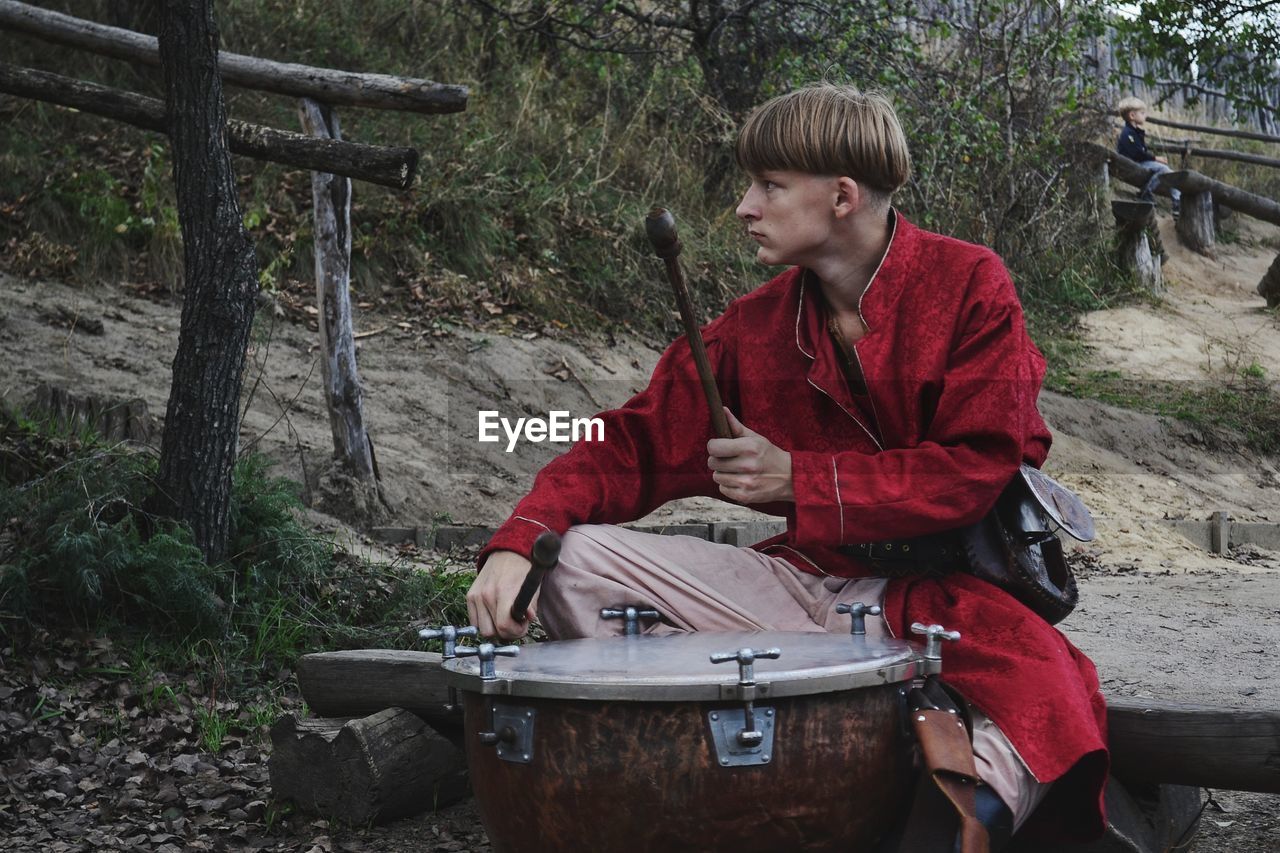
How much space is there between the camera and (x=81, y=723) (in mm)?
3818

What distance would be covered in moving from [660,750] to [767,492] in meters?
0.63

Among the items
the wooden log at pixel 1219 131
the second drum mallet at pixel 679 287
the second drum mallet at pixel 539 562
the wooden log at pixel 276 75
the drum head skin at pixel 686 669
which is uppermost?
the wooden log at pixel 1219 131

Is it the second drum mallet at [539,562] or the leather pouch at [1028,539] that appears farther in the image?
the leather pouch at [1028,539]

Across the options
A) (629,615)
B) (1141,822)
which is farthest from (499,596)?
(1141,822)

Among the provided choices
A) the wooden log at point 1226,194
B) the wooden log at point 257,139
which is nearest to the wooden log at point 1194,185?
the wooden log at point 1226,194

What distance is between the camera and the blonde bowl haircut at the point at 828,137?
2.51 metres

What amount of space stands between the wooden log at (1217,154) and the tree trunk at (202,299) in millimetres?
14364

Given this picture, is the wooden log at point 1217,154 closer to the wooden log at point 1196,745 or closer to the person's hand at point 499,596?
the wooden log at point 1196,745

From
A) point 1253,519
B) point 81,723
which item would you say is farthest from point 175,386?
point 1253,519

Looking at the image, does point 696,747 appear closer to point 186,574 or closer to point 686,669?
point 686,669

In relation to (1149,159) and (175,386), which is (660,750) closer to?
(175,386)

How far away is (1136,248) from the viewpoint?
44.5 ft

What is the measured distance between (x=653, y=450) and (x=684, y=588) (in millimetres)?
337

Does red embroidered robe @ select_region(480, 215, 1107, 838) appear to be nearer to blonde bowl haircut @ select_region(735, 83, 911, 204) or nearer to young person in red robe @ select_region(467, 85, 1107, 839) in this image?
young person in red robe @ select_region(467, 85, 1107, 839)
